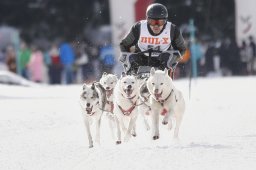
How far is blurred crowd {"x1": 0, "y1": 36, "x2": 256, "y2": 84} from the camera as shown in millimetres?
25047

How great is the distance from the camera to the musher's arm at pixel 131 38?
33.0 ft

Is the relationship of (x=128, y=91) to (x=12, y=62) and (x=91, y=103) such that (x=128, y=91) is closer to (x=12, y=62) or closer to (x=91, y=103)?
(x=91, y=103)

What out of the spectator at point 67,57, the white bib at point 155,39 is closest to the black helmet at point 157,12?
the white bib at point 155,39

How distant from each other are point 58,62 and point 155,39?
1548 centimetres

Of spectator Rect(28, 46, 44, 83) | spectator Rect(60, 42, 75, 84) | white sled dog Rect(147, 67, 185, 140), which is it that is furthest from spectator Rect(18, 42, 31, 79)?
white sled dog Rect(147, 67, 185, 140)

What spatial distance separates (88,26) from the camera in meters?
34.0

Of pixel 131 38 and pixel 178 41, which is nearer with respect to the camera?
pixel 178 41

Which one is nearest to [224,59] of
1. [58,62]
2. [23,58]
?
[58,62]

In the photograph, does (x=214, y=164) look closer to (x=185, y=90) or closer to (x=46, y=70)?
(x=185, y=90)

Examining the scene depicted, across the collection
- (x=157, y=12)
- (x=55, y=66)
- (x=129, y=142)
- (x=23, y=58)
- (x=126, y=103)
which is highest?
(x=157, y=12)

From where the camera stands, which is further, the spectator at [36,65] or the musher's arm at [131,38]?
the spectator at [36,65]

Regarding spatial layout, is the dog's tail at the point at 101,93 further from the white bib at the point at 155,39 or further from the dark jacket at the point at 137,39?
the white bib at the point at 155,39

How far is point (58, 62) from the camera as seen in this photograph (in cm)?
2525

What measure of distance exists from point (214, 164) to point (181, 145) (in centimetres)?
152
